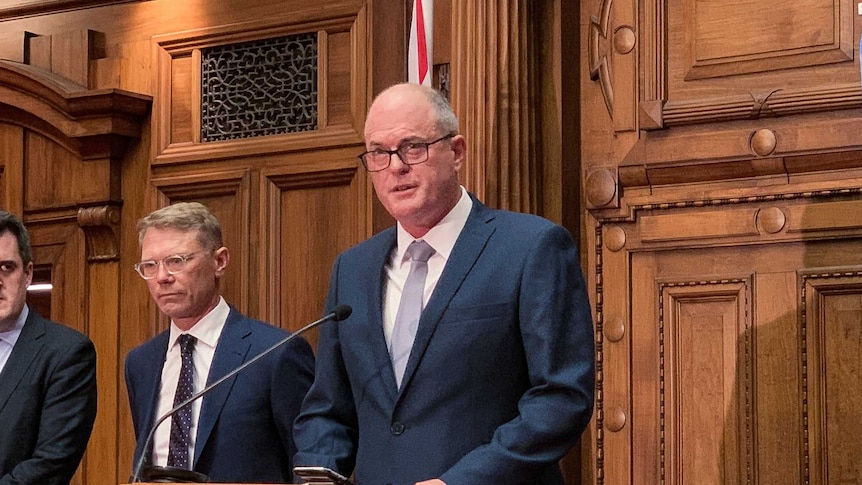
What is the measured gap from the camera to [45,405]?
3992 millimetres

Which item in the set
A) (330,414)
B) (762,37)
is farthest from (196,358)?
(762,37)

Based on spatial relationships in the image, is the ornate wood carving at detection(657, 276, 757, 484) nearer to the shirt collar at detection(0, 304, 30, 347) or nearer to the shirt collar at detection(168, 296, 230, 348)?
the shirt collar at detection(168, 296, 230, 348)

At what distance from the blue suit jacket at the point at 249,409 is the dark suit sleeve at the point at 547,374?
118 cm

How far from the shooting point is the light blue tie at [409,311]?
9.46 feet

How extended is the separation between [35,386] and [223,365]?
0.59 m

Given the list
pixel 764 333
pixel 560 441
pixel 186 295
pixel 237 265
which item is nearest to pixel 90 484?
pixel 237 265

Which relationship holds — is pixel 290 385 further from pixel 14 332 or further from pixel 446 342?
pixel 446 342

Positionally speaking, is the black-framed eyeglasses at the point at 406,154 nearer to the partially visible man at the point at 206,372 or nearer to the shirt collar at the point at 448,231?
the shirt collar at the point at 448,231

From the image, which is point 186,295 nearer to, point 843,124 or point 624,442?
point 624,442

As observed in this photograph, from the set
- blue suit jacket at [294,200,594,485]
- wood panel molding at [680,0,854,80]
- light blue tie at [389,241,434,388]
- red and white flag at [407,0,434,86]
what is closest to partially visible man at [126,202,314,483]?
red and white flag at [407,0,434,86]

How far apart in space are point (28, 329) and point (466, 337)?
1.81 meters

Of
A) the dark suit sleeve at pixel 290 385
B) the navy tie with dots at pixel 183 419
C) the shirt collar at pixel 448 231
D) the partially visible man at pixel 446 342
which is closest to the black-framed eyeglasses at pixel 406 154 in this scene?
the partially visible man at pixel 446 342

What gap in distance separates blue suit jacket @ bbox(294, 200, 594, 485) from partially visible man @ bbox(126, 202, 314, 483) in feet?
2.78

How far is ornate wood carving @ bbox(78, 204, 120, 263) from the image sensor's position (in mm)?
5195
